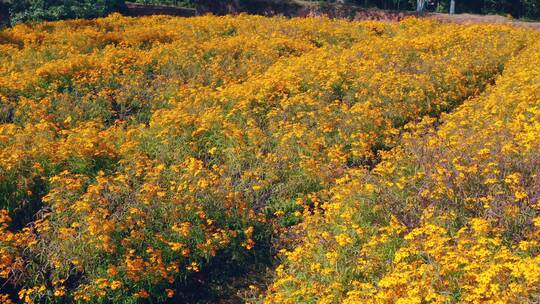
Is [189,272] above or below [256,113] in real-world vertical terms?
below

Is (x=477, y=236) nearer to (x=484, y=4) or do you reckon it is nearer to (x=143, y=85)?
(x=143, y=85)

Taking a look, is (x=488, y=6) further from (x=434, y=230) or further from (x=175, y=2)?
(x=434, y=230)

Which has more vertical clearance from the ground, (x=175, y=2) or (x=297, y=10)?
(x=175, y=2)

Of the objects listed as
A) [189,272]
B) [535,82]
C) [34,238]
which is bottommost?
[189,272]

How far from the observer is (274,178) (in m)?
7.36

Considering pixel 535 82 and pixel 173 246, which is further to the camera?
pixel 535 82

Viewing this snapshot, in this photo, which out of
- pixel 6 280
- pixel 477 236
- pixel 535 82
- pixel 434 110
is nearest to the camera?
pixel 477 236

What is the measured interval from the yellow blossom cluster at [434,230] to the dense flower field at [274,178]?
0.07 ft

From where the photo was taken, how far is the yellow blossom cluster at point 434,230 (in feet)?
15.0

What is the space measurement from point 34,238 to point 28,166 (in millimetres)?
1629

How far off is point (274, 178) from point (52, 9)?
Answer: 16.3 m

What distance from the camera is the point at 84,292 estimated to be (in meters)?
5.36

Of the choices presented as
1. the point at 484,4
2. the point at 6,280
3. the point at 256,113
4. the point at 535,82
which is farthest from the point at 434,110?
the point at 484,4

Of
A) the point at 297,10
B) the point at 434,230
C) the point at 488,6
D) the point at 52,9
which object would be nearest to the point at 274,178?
the point at 434,230
